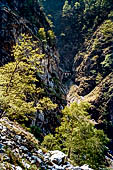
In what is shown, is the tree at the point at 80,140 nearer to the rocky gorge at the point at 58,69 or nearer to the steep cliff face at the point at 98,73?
the rocky gorge at the point at 58,69

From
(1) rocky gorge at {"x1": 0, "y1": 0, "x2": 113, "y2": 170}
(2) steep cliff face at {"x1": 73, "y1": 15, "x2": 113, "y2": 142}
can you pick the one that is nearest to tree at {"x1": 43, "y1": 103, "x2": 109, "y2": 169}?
(1) rocky gorge at {"x1": 0, "y1": 0, "x2": 113, "y2": 170}

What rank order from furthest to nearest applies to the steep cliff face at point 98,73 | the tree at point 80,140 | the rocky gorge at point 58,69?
the steep cliff face at point 98,73, the tree at point 80,140, the rocky gorge at point 58,69

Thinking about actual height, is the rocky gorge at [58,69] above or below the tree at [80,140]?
above

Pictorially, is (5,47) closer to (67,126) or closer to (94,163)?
(67,126)

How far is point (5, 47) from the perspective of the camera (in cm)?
2836

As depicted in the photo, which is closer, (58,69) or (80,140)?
(80,140)

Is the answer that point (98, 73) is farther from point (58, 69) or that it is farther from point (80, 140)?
point (80, 140)

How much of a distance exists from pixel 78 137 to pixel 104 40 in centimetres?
6563

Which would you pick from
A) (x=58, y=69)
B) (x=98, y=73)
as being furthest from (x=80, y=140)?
(x=98, y=73)

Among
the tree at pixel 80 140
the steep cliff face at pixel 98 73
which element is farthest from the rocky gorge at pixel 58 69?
the tree at pixel 80 140

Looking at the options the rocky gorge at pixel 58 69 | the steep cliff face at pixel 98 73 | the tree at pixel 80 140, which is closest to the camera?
the rocky gorge at pixel 58 69

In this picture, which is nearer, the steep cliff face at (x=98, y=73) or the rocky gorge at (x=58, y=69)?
the rocky gorge at (x=58, y=69)

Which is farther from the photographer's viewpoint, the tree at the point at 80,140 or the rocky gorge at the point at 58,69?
the tree at the point at 80,140

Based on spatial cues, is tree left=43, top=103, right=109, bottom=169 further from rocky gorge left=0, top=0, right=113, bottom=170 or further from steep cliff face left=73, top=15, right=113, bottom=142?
steep cliff face left=73, top=15, right=113, bottom=142
